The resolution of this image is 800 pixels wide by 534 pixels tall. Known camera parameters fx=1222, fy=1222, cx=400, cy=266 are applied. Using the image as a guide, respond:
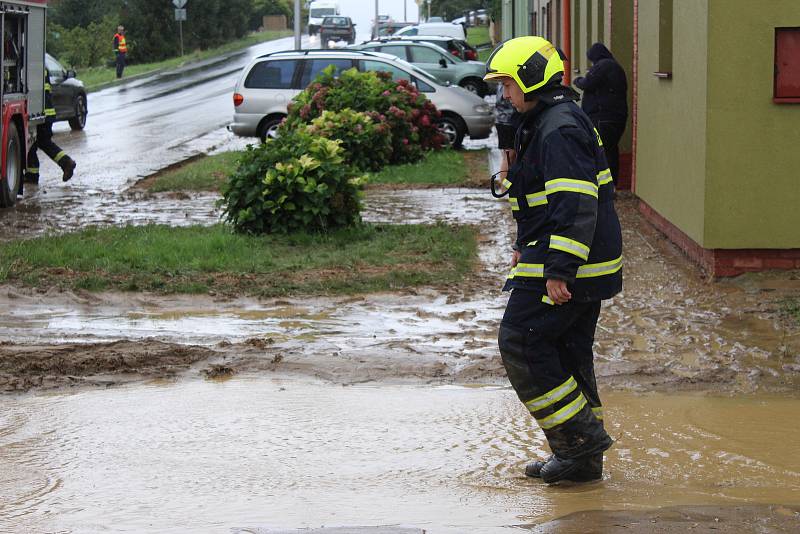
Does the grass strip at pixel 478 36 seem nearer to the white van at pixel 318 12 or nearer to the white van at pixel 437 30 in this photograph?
the white van at pixel 318 12

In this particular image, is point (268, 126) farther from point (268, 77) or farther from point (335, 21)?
point (335, 21)

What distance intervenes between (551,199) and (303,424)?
1.95m

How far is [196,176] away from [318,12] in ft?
185

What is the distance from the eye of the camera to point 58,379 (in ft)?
22.8

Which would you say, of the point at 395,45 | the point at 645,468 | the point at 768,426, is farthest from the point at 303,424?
the point at 395,45

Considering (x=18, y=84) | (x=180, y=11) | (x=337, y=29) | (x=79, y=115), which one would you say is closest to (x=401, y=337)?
(x=18, y=84)

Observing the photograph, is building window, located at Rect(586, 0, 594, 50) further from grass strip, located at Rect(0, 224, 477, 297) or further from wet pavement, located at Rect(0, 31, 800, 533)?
wet pavement, located at Rect(0, 31, 800, 533)

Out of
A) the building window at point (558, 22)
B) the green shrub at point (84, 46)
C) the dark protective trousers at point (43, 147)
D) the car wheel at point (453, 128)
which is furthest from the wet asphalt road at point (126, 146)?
the green shrub at point (84, 46)

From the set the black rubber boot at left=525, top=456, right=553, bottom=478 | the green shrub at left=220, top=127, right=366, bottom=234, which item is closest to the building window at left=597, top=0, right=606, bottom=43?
the green shrub at left=220, top=127, right=366, bottom=234

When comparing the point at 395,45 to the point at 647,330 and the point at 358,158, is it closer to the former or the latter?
the point at 358,158

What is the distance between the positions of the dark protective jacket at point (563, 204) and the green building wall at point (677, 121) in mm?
4791

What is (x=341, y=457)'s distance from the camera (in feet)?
17.8

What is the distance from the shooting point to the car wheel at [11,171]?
14.9m

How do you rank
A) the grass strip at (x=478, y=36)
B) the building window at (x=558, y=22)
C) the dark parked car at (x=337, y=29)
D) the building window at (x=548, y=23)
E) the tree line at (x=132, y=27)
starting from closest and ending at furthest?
the building window at (x=558, y=22), the building window at (x=548, y=23), the tree line at (x=132, y=27), the dark parked car at (x=337, y=29), the grass strip at (x=478, y=36)
